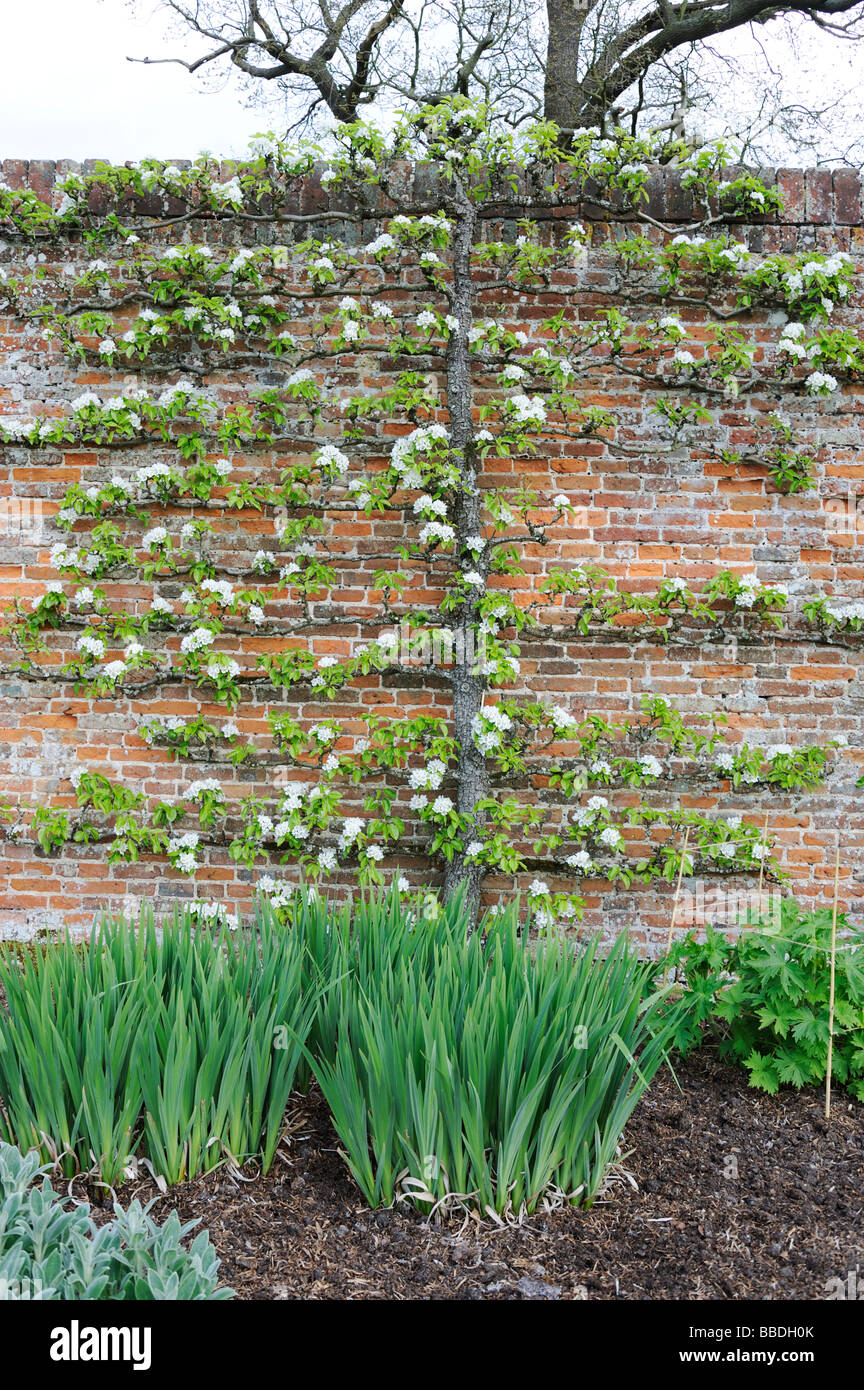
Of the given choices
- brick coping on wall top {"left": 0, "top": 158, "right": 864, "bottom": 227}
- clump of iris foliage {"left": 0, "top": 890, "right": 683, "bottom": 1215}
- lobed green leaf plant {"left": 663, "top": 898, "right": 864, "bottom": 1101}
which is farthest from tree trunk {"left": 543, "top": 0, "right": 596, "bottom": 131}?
clump of iris foliage {"left": 0, "top": 890, "right": 683, "bottom": 1215}

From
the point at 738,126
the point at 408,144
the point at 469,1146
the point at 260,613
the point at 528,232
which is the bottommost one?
the point at 469,1146

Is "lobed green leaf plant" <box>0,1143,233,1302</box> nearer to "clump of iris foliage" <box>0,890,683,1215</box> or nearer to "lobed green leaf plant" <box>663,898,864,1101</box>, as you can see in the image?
"clump of iris foliage" <box>0,890,683,1215</box>

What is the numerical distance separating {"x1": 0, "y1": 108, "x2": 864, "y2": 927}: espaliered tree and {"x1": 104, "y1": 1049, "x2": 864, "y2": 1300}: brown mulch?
1319mm

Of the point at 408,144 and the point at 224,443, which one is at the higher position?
the point at 408,144

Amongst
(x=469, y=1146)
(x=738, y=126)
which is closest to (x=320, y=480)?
(x=469, y=1146)

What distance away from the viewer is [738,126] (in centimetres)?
665

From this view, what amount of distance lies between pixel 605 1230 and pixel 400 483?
103 inches

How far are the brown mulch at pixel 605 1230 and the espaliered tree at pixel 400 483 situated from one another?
4.33ft

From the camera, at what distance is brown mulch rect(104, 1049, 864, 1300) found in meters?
1.83

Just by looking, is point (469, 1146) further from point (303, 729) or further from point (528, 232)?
point (528, 232)

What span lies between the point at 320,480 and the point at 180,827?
151 centimetres

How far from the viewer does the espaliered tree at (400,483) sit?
11.9ft

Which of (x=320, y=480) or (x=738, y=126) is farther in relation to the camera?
(x=738, y=126)
